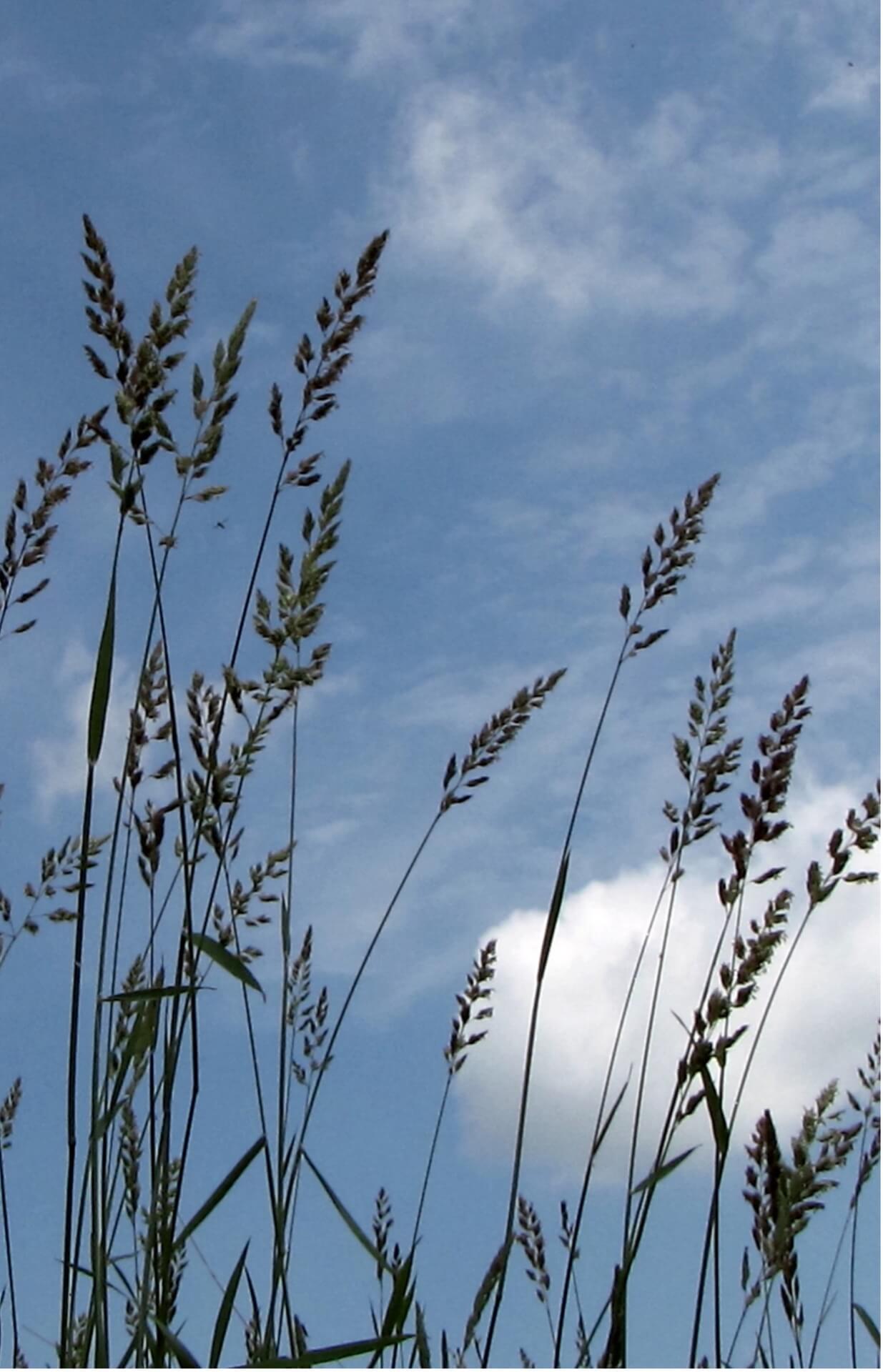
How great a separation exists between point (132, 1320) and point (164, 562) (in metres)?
0.98

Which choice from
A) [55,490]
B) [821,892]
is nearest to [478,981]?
[821,892]

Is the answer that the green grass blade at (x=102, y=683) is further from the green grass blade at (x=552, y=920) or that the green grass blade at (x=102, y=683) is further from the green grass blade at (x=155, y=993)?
the green grass blade at (x=552, y=920)

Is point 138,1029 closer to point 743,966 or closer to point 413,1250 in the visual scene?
point 413,1250

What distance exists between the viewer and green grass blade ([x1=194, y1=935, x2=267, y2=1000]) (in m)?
1.77

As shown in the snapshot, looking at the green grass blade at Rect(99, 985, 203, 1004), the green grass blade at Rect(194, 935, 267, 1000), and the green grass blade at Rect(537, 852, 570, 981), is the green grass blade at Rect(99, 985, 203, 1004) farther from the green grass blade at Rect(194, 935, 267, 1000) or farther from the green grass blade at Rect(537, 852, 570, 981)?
the green grass blade at Rect(537, 852, 570, 981)

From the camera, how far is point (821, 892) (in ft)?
7.47

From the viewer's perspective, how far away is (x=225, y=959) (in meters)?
1.78

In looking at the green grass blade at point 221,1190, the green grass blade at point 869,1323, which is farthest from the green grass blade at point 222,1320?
the green grass blade at point 869,1323

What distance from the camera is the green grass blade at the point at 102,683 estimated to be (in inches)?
70.2

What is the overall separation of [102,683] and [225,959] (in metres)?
0.39

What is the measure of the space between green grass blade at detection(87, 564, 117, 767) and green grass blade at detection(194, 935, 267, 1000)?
27cm

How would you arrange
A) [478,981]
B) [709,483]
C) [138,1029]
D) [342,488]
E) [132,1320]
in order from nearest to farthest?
[132,1320] → [138,1029] → [342,488] → [709,483] → [478,981]

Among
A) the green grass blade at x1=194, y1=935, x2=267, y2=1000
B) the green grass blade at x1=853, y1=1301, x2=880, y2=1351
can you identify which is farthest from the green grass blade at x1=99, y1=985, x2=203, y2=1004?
the green grass blade at x1=853, y1=1301, x2=880, y2=1351

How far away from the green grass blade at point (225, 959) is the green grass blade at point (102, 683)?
27 centimetres
